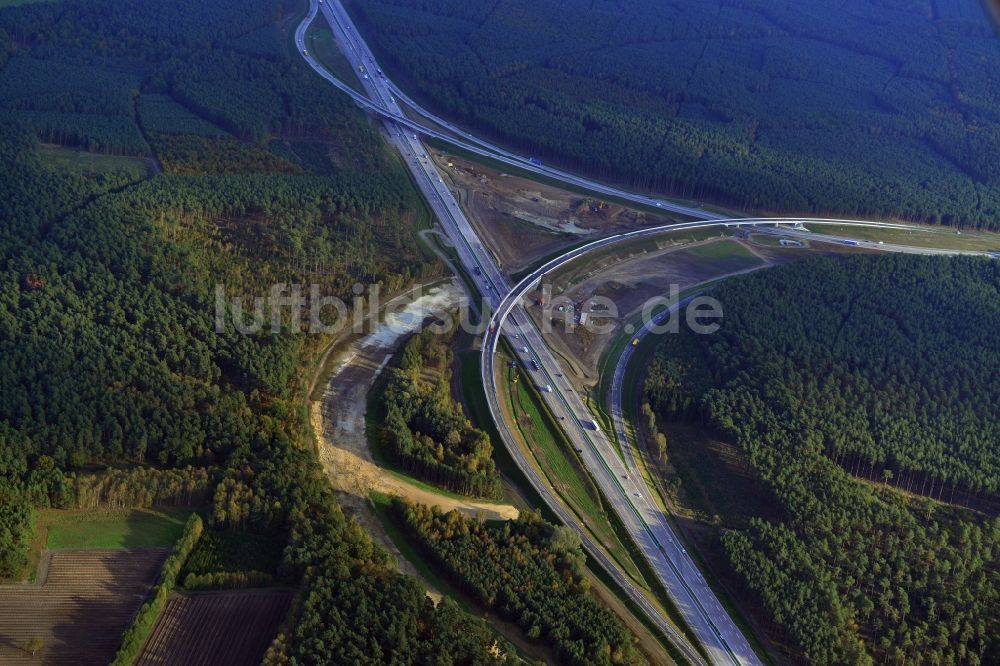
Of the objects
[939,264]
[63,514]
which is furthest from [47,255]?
[939,264]

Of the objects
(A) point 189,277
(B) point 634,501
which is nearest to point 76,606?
(B) point 634,501

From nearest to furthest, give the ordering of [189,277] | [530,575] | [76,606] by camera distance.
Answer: [76,606], [530,575], [189,277]

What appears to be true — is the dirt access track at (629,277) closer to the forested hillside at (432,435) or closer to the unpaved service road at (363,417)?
the unpaved service road at (363,417)

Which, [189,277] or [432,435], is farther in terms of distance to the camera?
[189,277]

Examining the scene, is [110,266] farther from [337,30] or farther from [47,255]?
[337,30]

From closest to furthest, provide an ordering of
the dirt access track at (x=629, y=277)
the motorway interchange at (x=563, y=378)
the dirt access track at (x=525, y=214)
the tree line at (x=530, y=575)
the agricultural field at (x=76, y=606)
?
the agricultural field at (x=76, y=606)
the tree line at (x=530, y=575)
the motorway interchange at (x=563, y=378)
the dirt access track at (x=629, y=277)
the dirt access track at (x=525, y=214)

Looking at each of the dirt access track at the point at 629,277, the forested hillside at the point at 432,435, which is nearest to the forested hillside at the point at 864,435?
the dirt access track at the point at 629,277

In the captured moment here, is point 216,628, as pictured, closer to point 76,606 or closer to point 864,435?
point 76,606
